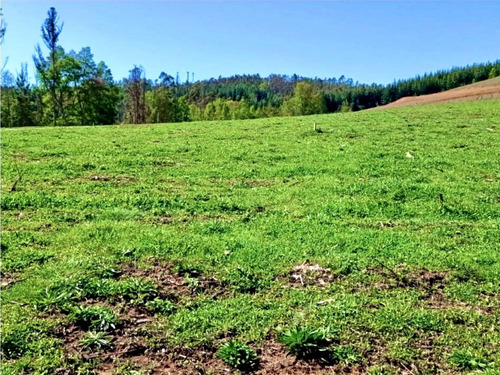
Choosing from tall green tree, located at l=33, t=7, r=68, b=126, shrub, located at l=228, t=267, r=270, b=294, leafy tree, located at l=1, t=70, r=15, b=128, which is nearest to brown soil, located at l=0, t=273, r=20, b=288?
shrub, located at l=228, t=267, r=270, b=294

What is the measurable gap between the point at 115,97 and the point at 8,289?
174 ft

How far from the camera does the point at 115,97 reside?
5397 centimetres

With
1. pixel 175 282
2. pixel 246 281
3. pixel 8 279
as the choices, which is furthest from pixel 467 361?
pixel 8 279

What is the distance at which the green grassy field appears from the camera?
12.8 feet

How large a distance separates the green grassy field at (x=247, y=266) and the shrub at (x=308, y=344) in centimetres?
9

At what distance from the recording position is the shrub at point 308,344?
3906 mm

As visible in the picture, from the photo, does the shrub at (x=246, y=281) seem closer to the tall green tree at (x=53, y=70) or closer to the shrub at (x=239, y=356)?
the shrub at (x=239, y=356)

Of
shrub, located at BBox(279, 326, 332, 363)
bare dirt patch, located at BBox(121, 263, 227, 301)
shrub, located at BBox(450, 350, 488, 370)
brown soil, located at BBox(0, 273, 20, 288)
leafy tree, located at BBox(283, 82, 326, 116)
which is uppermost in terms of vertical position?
leafy tree, located at BBox(283, 82, 326, 116)

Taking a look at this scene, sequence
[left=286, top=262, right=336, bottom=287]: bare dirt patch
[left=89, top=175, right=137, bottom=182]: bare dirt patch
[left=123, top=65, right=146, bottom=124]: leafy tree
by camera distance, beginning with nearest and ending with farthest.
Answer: [left=286, top=262, right=336, bottom=287]: bare dirt patch
[left=89, top=175, right=137, bottom=182]: bare dirt patch
[left=123, top=65, right=146, bottom=124]: leafy tree

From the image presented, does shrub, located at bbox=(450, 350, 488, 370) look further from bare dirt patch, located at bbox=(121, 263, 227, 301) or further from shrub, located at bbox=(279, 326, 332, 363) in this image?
bare dirt patch, located at bbox=(121, 263, 227, 301)

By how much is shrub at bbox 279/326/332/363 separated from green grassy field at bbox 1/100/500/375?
0.09 m

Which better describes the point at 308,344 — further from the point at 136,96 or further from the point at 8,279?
the point at 136,96

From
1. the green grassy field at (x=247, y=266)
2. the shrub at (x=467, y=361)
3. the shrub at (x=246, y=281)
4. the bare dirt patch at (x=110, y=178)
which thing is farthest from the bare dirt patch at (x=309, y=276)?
the bare dirt patch at (x=110, y=178)

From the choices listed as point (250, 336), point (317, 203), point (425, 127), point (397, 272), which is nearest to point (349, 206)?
point (317, 203)
